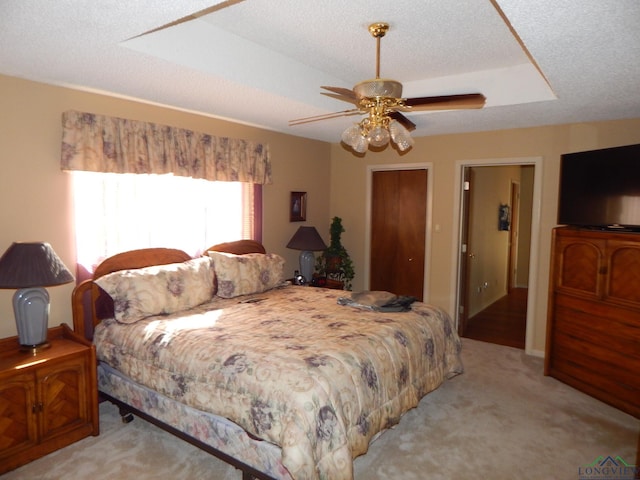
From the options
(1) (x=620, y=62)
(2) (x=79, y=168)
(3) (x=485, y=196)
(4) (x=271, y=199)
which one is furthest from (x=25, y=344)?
(3) (x=485, y=196)

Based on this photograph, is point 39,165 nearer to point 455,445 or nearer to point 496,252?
point 455,445

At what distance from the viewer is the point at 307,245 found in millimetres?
4812

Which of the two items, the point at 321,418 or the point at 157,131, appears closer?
the point at 321,418

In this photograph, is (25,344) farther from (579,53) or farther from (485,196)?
(485,196)

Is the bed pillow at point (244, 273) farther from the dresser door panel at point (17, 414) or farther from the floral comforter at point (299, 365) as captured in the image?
the dresser door panel at point (17, 414)

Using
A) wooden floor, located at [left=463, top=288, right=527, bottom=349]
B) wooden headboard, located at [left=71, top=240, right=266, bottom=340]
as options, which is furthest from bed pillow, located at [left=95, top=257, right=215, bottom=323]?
wooden floor, located at [left=463, top=288, right=527, bottom=349]

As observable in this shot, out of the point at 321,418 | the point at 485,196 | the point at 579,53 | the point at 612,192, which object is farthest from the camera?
the point at 485,196

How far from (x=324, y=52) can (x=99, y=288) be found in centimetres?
246

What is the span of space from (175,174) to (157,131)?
1.29ft

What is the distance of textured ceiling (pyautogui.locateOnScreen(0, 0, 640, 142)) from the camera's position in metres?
1.94

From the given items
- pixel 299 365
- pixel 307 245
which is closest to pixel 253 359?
pixel 299 365

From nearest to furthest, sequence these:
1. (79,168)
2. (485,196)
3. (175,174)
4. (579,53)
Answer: (579,53) → (79,168) → (175,174) → (485,196)

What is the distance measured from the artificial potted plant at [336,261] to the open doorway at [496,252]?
1.41m

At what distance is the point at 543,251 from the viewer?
4.38 m
